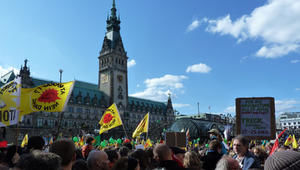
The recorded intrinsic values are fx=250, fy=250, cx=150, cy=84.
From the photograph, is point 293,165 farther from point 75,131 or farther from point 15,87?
point 75,131

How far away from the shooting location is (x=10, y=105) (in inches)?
397

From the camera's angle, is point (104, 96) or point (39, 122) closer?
point (39, 122)

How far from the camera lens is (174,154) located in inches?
246

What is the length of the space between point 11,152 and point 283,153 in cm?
674

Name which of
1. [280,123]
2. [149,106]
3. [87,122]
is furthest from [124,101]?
[280,123]

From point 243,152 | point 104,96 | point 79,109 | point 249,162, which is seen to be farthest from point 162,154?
point 104,96

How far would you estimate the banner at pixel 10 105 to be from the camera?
9.90 metres

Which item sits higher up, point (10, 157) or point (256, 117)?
point (256, 117)

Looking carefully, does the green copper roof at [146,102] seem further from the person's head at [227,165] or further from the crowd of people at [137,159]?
the person's head at [227,165]

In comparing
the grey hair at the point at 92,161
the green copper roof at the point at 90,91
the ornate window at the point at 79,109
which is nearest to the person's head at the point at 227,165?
the grey hair at the point at 92,161

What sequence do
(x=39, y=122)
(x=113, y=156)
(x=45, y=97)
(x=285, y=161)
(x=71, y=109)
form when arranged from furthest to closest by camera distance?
(x=71, y=109), (x=39, y=122), (x=45, y=97), (x=113, y=156), (x=285, y=161)

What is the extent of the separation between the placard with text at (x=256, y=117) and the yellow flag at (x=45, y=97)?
7.32 meters

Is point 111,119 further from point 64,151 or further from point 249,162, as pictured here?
point 64,151

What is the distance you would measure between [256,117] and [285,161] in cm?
841
